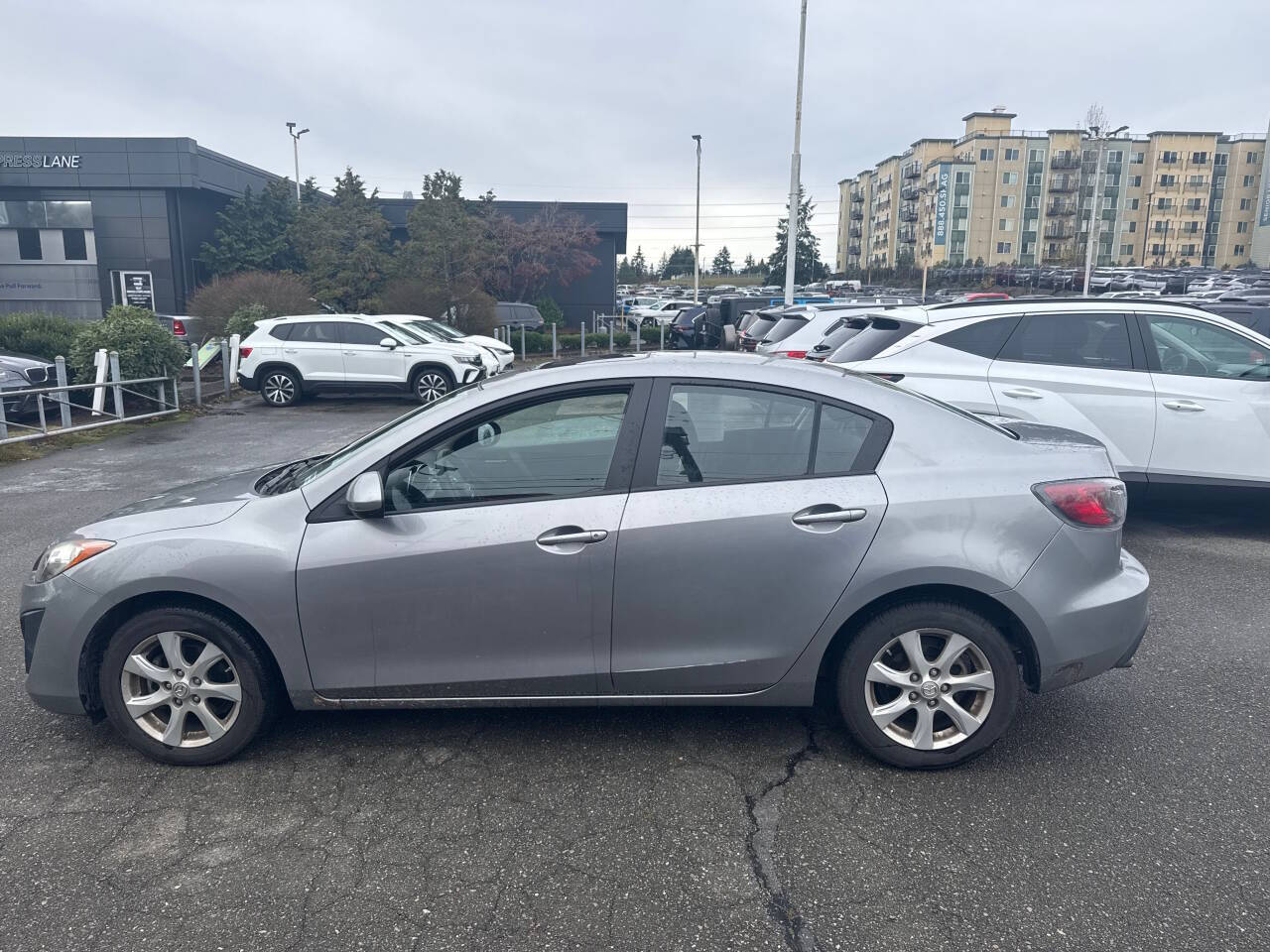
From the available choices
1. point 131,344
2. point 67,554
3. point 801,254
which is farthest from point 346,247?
point 801,254

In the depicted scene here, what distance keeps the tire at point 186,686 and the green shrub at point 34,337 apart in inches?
622

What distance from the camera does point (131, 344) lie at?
1523cm

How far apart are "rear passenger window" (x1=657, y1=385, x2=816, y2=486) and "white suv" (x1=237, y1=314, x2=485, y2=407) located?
14.8 m

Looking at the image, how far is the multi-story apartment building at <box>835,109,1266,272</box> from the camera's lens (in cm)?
9894

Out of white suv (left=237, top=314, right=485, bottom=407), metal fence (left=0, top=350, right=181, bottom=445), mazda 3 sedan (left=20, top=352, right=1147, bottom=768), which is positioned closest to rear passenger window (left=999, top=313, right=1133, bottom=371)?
mazda 3 sedan (left=20, top=352, right=1147, bottom=768)

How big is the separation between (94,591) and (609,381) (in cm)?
212

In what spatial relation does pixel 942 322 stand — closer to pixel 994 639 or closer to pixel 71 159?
pixel 994 639

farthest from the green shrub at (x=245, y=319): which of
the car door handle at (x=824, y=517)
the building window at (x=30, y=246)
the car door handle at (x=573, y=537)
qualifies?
the building window at (x=30, y=246)

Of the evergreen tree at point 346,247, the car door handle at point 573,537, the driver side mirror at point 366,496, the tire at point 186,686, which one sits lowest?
the tire at point 186,686

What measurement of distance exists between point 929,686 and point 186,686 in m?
2.84

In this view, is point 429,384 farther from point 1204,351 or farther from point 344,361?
point 1204,351

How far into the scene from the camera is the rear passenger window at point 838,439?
3688 millimetres

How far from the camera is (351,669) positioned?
12.0ft

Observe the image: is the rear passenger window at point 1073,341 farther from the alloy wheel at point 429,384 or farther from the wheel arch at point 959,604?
the alloy wheel at point 429,384
